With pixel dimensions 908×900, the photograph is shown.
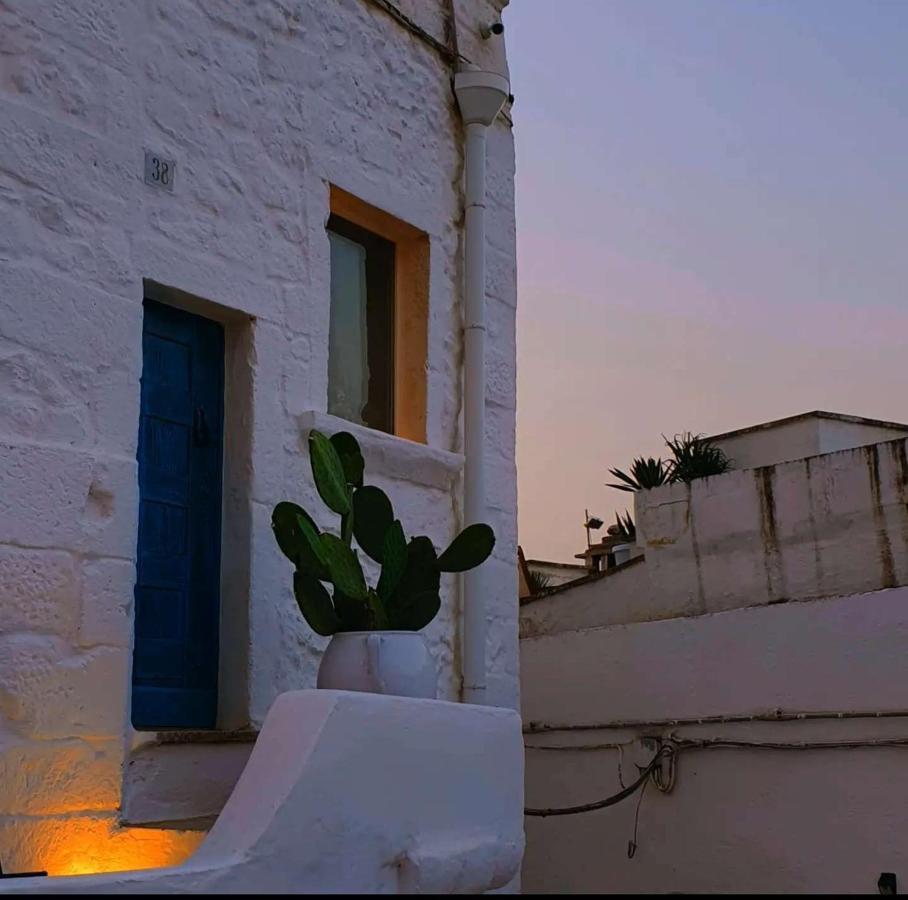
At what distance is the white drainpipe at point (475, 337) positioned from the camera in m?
5.74

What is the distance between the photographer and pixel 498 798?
4.42 m

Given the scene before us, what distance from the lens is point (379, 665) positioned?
4289 mm

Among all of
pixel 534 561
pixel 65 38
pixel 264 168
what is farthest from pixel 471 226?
pixel 534 561

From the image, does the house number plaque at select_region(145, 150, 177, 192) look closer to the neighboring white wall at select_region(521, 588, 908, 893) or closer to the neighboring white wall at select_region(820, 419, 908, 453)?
the neighboring white wall at select_region(521, 588, 908, 893)

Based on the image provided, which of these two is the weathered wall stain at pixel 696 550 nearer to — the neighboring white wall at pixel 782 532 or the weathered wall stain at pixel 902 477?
the neighboring white wall at pixel 782 532

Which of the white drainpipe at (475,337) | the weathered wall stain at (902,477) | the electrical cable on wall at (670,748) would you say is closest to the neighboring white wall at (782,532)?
the weathered wall stain at (902,477)

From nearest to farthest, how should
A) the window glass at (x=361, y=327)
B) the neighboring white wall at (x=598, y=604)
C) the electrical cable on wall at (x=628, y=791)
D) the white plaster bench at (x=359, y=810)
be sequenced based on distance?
the white plaster bench at (x=359, y=810)
the window glass at (x=361, y=327)
the electrical cable on wall at (x=628, y=791)
the neighboring white wall at (x=598, y=604)

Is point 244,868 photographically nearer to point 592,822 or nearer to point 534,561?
point 592,822

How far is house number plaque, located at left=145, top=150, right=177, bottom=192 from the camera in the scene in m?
4.66

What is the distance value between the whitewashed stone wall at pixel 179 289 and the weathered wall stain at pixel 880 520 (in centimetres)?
340

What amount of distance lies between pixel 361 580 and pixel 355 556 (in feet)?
0.25

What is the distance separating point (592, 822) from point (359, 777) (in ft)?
16.6

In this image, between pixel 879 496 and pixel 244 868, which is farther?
pixel 879 496

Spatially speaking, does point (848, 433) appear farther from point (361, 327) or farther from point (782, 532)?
point (361, 327)
